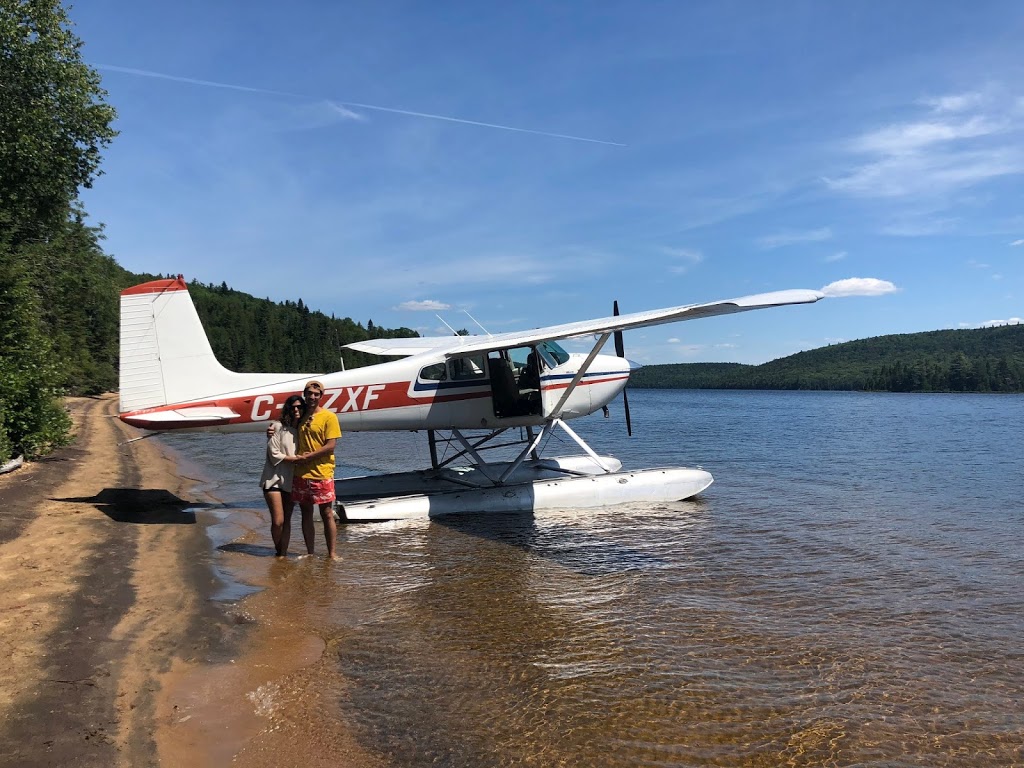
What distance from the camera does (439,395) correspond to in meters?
10.0

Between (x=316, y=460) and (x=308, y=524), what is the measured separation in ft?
2.53

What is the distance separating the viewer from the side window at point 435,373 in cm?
990

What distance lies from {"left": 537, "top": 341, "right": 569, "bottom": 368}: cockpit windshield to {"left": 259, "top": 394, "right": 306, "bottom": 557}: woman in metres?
5.03

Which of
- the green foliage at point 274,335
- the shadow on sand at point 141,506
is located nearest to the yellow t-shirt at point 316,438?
the shadow on sand at point 141,506

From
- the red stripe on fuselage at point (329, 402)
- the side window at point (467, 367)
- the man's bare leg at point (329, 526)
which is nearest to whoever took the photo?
the man's bare leg at point (329, 526)

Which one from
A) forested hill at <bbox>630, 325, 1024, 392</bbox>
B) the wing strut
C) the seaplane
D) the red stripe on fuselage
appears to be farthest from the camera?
forested hill at <bbox>630, 325, 1024, 392</bbox>

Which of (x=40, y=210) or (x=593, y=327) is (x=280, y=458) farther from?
(x=40, y=210)

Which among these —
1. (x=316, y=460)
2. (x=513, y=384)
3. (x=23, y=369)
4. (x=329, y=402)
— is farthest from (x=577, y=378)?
(x=23, y=369)

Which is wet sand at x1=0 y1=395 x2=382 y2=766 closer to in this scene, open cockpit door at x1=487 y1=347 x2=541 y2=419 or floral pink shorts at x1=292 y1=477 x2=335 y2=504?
floral pink shorts at x1=292 y1=477 x2=335 y2=504

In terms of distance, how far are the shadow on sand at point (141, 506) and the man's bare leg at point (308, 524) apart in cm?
250

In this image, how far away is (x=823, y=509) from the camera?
11.0 m

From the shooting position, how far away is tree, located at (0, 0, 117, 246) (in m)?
16.4

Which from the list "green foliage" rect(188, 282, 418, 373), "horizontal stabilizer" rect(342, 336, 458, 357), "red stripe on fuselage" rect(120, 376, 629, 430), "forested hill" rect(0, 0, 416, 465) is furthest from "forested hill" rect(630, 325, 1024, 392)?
"red stripe on fuselage" rect(120, 376, 629, 430)

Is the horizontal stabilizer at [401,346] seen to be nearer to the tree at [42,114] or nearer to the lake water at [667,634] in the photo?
the lake water at [667,634]
